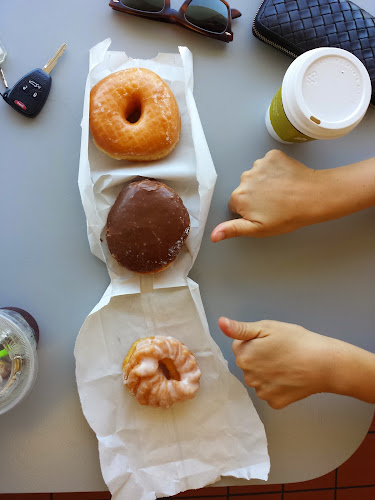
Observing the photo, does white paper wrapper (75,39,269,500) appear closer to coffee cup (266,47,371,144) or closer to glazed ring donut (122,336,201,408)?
glazed ring donut (122,336,201,408)

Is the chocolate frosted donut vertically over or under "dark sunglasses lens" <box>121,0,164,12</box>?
under

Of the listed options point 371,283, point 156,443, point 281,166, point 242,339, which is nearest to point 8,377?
point 156,443

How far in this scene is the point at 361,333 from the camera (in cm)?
94

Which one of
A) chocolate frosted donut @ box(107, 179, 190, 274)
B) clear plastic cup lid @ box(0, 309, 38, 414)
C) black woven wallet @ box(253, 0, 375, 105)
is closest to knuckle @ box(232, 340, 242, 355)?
chocolate frosted donut @ box(107, 179, 190, 274)

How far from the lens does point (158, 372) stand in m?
0.84

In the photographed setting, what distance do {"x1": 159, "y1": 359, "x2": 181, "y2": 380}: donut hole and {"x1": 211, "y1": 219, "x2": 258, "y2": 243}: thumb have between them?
0.28 meters

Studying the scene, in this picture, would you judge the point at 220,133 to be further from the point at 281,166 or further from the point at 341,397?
the point at 341,397

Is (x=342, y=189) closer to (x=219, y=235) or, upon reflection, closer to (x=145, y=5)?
(x=219, y=235)

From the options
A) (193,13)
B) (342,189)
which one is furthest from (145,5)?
(342,189)

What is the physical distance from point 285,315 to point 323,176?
12.7 inches

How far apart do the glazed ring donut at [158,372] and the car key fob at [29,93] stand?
559mm

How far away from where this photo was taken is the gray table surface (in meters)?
0.87

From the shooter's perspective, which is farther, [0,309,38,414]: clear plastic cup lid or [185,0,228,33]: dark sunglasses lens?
[185,0,228,33]: dark sunglasses lens

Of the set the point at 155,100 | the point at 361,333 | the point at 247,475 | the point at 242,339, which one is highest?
the point at 155,100
